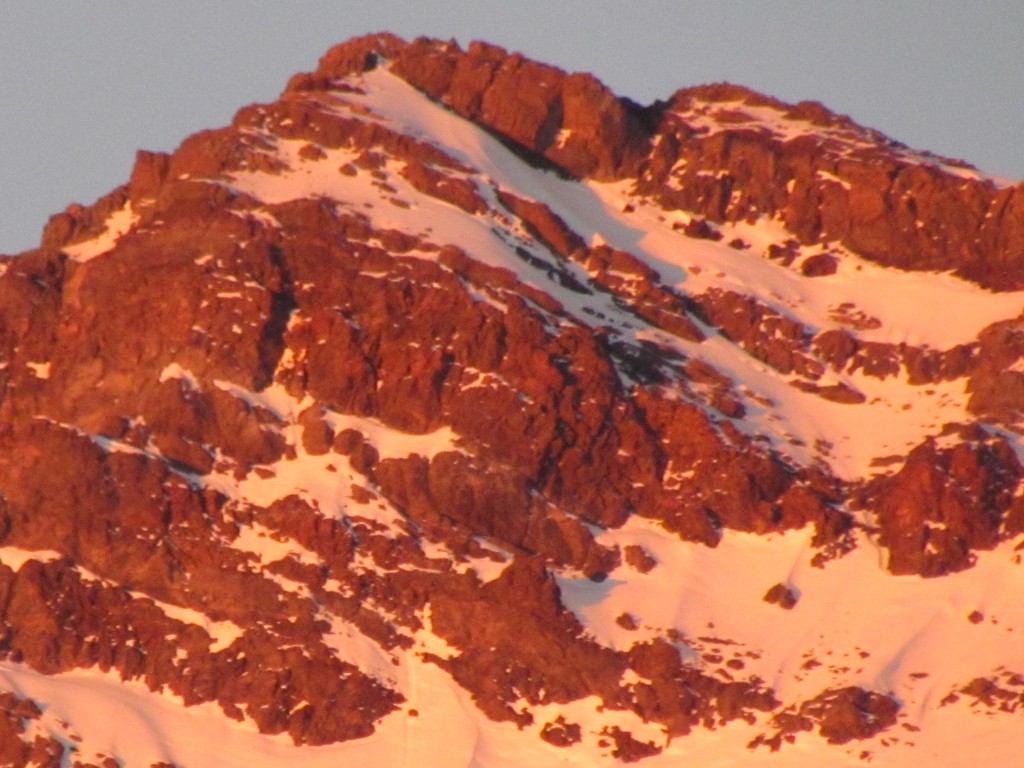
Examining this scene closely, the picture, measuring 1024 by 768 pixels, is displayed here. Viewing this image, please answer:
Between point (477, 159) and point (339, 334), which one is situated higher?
point (477, 159)

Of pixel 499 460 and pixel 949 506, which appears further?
pixel 499 460

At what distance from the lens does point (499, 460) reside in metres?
142

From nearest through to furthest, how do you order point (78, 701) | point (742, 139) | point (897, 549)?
point (78, 701) → point (897, 549) → point (742, 139)

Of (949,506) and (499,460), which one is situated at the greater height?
(949,506)

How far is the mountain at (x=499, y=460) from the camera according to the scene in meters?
131

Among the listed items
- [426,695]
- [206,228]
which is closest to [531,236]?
[206,228]

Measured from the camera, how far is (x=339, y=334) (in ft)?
474

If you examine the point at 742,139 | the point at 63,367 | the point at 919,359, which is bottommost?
the point at 63,367

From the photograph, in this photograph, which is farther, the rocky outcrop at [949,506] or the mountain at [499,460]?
the rocky outcrop at [949,506]

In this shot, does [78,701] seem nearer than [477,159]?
Yes

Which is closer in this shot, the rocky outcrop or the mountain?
the mountain

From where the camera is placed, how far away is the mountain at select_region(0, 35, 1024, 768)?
131 m

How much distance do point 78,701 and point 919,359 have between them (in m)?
46.2

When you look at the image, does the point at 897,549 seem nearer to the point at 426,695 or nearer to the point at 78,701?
the point at 426,695
